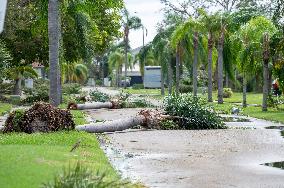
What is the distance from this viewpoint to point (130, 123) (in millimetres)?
20062

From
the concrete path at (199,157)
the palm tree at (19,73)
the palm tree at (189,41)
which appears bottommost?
the concrete path at (199,157)

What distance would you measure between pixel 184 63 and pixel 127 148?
40488 mm

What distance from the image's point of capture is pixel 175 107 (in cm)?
2183

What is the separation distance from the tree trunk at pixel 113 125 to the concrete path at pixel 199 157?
15.1 inches

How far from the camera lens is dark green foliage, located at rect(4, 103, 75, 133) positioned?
1700 cm

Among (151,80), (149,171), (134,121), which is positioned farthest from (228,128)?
(151,80)

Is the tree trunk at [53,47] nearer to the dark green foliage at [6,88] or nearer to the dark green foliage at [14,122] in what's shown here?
the dark green foliage at [14,122]

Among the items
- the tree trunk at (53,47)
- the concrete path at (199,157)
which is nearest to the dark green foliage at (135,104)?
the tree trunk at (53,47)

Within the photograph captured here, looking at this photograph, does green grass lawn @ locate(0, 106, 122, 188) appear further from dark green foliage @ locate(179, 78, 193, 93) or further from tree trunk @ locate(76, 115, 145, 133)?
dark green foliage @ locate(179, 78, 193, 93)

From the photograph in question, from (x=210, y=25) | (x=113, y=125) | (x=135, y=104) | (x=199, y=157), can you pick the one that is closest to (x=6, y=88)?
(x=135, y=104)

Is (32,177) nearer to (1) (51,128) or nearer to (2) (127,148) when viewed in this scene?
(2) (127,148)

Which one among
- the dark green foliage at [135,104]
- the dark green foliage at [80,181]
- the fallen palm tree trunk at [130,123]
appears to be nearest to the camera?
the dark green foliage at [80,181]

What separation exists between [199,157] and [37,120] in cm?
578

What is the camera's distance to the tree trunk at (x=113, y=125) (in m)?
18.5
